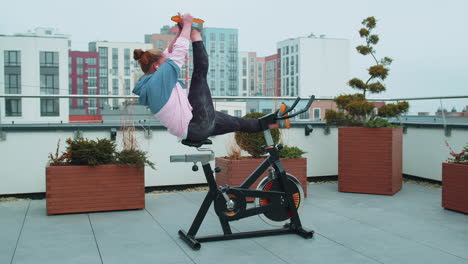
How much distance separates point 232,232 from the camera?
4.48 meters

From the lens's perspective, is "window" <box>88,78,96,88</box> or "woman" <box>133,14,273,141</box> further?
"window" <box>88,78,96,88</box>

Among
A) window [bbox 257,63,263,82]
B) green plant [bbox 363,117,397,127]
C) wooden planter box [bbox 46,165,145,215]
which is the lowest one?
wooden planter box [bbox 46,165,145,215]

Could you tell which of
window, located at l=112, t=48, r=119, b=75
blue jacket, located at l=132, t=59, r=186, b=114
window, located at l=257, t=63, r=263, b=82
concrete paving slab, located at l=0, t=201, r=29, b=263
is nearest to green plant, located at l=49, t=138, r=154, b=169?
concrete paving slab, located at l=0, t=201, r=29, b=263

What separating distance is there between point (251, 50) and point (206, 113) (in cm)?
12423

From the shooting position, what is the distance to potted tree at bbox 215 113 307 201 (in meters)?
6.00

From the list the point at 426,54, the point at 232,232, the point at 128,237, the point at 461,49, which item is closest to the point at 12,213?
the point at 128,237

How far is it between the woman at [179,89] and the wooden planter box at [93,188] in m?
1.82

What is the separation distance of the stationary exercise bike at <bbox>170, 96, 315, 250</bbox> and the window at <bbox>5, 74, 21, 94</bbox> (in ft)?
237

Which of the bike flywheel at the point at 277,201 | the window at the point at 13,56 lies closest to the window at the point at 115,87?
the window at the point at 13,56

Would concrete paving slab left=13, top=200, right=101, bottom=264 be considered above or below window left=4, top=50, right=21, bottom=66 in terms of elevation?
below

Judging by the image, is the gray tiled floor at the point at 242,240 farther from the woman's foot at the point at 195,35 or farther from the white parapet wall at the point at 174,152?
the woman's foot at the point at 195,35

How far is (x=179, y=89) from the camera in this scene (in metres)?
3.65

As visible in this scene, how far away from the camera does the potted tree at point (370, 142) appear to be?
636cm

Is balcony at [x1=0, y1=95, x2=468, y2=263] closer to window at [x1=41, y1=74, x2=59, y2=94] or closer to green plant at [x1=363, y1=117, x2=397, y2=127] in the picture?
green plant at [x1=363, y1=117, x2=397, y2=127]
